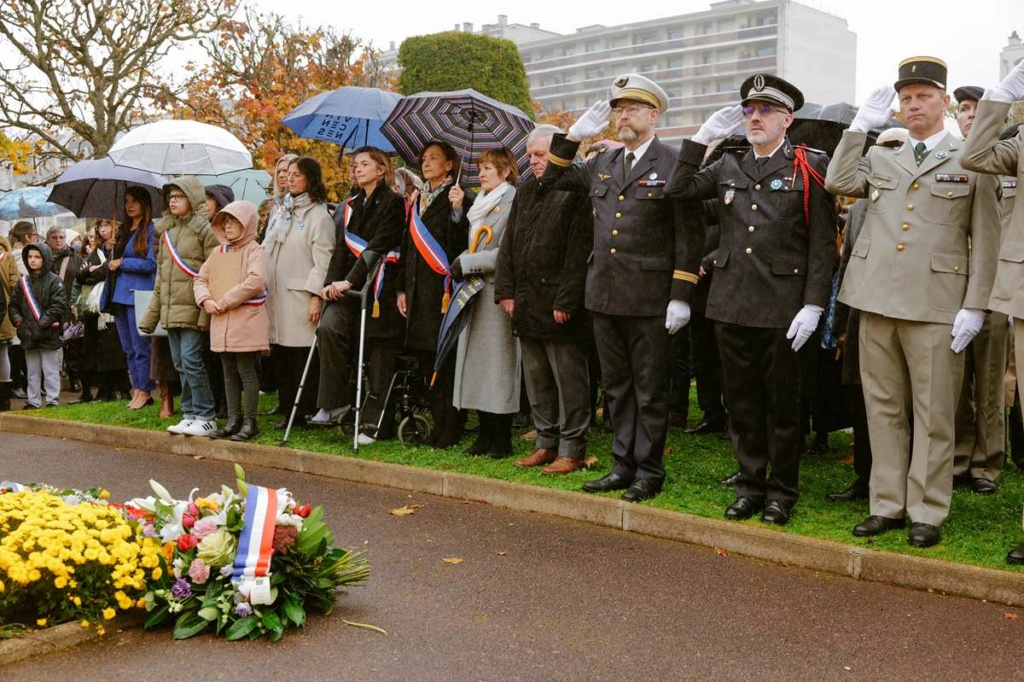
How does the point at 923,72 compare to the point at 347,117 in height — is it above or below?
below

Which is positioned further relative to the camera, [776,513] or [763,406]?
[763,406]

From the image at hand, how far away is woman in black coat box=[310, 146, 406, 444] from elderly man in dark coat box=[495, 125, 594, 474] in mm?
1357

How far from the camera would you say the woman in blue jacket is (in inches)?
460

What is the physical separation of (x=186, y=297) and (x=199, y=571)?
5.58m

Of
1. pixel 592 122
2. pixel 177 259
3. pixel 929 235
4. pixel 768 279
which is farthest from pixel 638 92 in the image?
pixel 177 259

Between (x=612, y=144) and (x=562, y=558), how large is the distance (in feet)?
9.64

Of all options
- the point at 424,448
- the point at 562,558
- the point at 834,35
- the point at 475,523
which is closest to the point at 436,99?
the point at 424,448

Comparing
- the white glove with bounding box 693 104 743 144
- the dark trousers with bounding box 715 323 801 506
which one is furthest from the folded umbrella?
the dark trousers with bounding box 715 323 801 506

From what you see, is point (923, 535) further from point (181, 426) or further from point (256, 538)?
point (181, 426)

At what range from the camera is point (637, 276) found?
7191 millimetres

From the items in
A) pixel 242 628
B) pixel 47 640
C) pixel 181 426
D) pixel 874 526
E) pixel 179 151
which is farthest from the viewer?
pixel 179 151

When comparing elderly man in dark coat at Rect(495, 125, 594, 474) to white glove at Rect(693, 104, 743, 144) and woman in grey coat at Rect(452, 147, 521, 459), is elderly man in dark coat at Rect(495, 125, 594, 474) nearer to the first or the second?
woman in grey coat at Rect(452, 147, 521, 459)

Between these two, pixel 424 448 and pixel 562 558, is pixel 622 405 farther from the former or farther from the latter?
pixel 424 448

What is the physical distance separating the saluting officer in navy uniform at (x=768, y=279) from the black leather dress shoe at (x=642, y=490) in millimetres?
570
